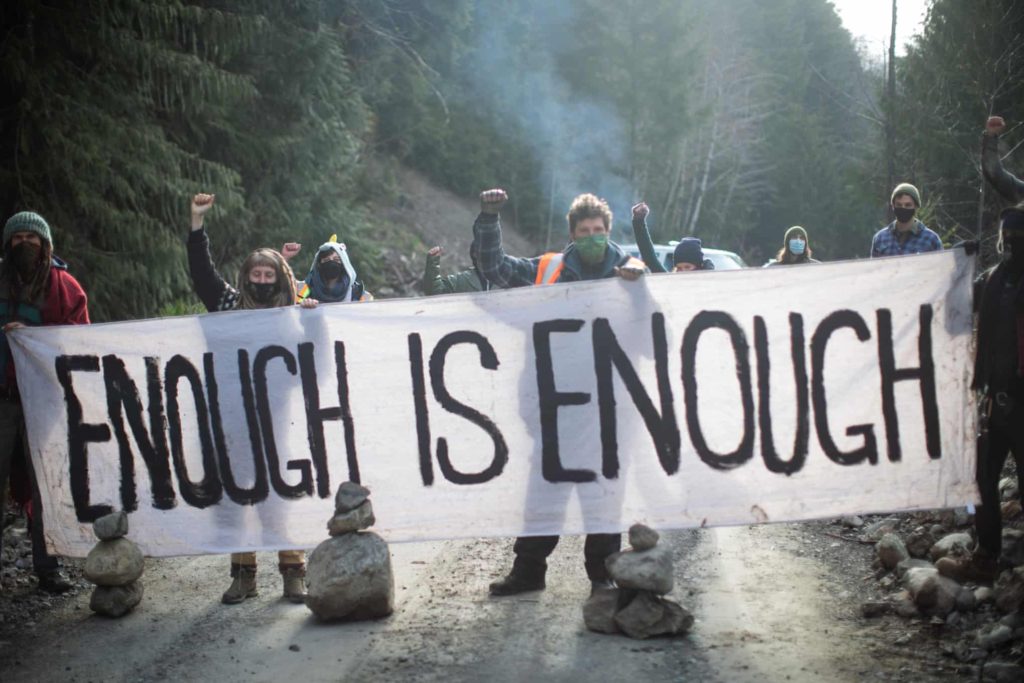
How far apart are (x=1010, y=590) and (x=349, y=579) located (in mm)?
3072

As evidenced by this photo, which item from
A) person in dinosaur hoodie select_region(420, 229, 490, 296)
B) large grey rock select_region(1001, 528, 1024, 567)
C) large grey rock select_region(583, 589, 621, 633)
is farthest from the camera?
person in dinosaur hoodie select_region(420, 229, 490, 296)

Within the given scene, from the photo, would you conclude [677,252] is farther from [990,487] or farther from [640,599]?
[640,599]

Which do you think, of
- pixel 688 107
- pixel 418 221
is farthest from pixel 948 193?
pixel 688 107

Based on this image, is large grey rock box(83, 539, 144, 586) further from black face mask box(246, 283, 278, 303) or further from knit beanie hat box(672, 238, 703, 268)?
knit beanie hat box(672, 238, 703, 268)

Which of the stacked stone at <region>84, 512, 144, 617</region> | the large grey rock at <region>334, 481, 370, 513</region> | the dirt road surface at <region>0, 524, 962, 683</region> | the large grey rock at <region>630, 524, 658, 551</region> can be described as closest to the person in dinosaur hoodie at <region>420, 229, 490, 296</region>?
the dirt road surface at <region>0, 524, 962, 683</region>

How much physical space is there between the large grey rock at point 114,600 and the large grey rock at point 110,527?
0.86ft

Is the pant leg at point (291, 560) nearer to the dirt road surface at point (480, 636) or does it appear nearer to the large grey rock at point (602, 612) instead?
the dirt road surface at point (480, 636)

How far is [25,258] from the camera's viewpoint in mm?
5914

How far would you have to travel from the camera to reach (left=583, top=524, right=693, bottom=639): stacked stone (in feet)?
15.7

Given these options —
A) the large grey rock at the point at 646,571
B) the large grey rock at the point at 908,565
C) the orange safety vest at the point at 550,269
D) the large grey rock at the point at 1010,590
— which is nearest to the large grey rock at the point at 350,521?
the large grey rock at the point at 646,571

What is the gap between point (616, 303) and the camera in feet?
17.6

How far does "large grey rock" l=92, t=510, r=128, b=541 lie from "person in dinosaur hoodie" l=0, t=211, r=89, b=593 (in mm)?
585

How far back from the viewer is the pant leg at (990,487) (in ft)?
17.1

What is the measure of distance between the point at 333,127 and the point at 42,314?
11.0 meters
